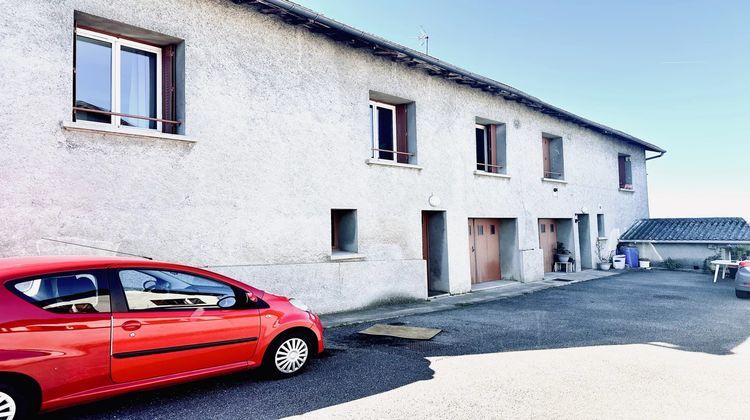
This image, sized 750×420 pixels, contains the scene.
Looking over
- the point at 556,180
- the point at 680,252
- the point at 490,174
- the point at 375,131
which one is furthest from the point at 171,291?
the point at 680,252

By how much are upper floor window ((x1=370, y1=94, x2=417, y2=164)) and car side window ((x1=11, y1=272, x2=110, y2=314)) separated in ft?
24.2

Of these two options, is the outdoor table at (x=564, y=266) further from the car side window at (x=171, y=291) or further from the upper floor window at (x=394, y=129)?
the car side window at (x=171, y=291)

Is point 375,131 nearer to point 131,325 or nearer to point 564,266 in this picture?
point 131,325

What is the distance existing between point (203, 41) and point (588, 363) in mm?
7537

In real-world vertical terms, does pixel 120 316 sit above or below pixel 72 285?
below

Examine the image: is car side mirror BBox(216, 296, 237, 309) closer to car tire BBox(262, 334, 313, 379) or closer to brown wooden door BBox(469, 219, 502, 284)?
car tire BBox(262, 334, 313, 379)

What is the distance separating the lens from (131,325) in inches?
149

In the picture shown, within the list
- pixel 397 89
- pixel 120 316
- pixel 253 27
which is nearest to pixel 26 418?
pixel 120 316

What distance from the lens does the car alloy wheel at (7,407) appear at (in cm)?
317

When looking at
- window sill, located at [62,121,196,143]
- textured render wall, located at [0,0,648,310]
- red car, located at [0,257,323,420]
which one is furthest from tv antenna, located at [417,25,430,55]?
red car, located at [0,257,323,420]

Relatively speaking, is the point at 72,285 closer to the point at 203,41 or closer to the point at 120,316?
the point at 120,316

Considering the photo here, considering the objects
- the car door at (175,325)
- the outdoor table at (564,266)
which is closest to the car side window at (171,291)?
the car door at (175,325)

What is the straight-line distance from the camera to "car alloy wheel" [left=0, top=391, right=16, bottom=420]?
3.17 metres

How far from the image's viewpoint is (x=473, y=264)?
12.7m
